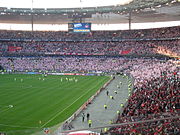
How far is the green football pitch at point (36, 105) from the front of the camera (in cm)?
2245

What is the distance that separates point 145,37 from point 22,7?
38753 millimetres

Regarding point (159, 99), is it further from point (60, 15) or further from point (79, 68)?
point (60, 15)

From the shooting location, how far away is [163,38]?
69.1 m

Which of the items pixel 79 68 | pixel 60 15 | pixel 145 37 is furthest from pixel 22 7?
pixel 145 37

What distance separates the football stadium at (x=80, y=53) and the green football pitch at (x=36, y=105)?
103mm

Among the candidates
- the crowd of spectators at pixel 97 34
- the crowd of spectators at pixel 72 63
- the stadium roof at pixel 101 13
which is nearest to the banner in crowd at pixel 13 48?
the crowd of spectators at pixel 97 34

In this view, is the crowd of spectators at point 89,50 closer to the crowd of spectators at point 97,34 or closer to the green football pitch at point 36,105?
the crowd of spectators at point 97,34

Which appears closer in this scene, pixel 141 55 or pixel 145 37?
pixel 141 55

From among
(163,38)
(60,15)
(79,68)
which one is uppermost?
(60,15)

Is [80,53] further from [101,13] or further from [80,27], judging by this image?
[101,13]

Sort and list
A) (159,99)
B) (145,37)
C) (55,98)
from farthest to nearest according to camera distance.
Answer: (145,37) → (55,98) → (159,99)

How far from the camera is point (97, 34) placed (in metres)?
83.7

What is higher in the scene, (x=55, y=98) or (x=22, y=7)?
(x=22, y=7)

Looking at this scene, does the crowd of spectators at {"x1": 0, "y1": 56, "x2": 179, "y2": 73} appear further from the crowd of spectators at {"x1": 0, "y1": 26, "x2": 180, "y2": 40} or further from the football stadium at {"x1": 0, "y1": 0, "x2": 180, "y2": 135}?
the crowd of spectators at {"x1": 0, "y1": 26, "x2": 180, "y2": 40}
